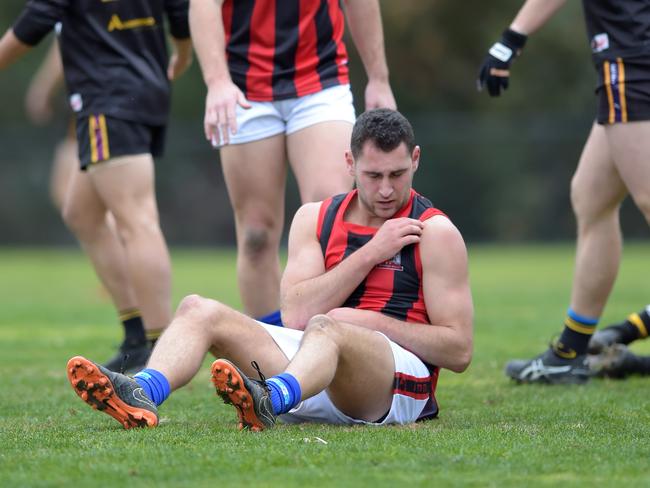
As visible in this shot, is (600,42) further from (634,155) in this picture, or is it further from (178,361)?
(178,361)

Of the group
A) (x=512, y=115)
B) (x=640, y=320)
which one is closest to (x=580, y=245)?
(x=640, y=320)

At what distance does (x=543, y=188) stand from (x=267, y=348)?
20.3 m

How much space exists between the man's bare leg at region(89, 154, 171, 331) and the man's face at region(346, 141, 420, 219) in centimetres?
212

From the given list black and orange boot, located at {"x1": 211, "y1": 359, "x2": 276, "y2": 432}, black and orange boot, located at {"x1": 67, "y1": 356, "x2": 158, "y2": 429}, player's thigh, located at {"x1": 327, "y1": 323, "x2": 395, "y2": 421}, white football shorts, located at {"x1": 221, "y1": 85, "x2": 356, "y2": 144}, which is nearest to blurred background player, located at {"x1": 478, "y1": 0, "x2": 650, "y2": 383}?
white football shorts, located at {"x1": 221, "y1": 85, "x2": 356, "y2": 144}

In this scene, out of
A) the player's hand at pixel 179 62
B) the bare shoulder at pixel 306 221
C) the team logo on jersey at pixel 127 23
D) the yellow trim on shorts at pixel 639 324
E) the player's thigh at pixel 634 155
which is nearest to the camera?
the bare shoulder at pixel 306 221

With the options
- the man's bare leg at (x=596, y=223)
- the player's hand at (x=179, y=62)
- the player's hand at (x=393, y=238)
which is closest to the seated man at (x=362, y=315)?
the player's hand at (x=393, y=238)

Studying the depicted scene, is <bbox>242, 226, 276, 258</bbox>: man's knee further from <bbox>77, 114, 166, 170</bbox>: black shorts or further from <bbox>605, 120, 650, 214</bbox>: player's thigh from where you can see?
<bbox>605, 120, 650, 214</bbox>: player's thigh

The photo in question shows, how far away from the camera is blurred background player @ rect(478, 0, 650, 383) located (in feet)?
18.2

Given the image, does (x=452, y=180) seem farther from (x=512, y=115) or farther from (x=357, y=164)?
(x=357, y=164)

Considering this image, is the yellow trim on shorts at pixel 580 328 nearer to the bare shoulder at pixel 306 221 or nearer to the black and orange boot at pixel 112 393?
the bare shoulder at pixel 306 221

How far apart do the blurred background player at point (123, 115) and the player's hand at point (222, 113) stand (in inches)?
61.6

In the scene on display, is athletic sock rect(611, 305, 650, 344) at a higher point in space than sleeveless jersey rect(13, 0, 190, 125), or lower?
lower

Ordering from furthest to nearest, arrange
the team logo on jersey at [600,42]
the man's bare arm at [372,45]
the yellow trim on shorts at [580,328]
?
1. the yellow trim on shorts at [580,328]
2. the man's bare arm at [372,45]
3. the team logo on jersey at [600,42]

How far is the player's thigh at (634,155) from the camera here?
18.0 ft
